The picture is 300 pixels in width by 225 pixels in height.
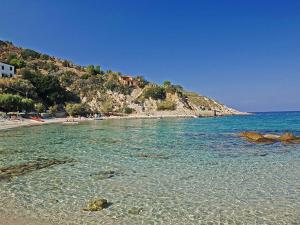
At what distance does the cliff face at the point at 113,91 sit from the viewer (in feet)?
384

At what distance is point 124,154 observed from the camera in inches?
887

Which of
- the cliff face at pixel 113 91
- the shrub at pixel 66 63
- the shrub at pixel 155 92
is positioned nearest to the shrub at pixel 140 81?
the cliff face at pixel 113 91

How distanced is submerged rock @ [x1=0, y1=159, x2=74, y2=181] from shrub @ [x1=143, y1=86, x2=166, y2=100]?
346 ft

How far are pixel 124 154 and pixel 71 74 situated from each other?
11124 centimetres

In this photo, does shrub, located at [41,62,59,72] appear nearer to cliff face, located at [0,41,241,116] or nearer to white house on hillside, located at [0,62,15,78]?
cliff face, located at [0,41,241,116]

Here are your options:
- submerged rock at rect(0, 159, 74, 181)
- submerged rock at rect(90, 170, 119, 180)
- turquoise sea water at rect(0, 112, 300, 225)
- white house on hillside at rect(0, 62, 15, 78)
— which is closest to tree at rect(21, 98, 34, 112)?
white house on hillside at rect(0, 62, 15, 78)

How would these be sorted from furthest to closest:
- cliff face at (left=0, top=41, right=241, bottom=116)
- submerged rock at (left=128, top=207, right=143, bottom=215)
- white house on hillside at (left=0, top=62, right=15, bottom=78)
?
cliff face at (left=0, top=41, right=241, bottom=116)
white house on hillside at (left=0, top=62, right=15, bottom=78)
submerged rock at (left=128, top=207, right=143, bottom=215)

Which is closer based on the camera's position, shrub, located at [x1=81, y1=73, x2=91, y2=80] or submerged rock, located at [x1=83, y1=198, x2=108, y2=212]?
submerged rock, located at [x1=83, y1=198, x2=108, y2=212]

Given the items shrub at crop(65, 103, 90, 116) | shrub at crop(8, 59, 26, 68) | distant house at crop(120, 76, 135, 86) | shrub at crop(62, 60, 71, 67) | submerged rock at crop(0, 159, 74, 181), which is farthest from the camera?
shrub at crop(62, 60, 71, 67)

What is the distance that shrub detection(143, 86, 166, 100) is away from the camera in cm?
12475

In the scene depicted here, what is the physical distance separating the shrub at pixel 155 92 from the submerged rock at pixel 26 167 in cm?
10543

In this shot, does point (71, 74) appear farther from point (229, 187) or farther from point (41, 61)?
point (229, 187)

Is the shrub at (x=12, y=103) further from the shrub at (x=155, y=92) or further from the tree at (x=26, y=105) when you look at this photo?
the shrub at (x=155, y=92)

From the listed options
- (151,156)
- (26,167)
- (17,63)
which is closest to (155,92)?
(17,63)
